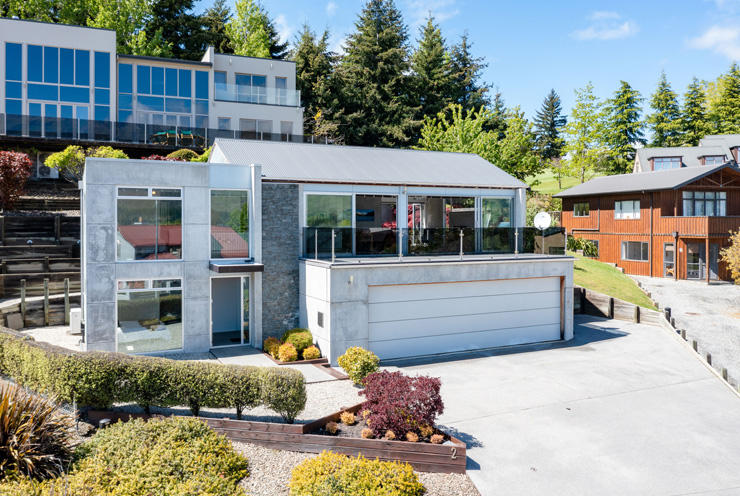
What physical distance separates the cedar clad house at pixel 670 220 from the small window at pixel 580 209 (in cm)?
130

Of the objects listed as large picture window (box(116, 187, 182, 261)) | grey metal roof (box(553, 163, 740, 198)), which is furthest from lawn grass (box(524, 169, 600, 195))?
large picture window (box(116, 187, 182, 261))

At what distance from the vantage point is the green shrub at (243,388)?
30.1ft

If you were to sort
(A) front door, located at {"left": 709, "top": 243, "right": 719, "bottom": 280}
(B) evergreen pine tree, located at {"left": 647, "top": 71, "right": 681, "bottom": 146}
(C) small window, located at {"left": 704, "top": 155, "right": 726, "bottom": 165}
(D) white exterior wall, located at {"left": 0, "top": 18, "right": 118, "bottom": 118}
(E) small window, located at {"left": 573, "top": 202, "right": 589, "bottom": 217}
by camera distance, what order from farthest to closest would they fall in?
1. (B) evergreen pine tree, located at {"left": 647, "top": 71, "right": 681, "bottom": 146}
2. (C) small window, located at {"left": 704, "top": 155, "right": 726, "bottom": 165}
3. (E) small window, located at {"left": 573, "top": 202, "right": 589, "bottom": 217}
4. (A) front door, located at {"left": 709, "top": 243, "right": 719, "bottom": 280}
5. (D) white exterior wall, located at {"left": 0, "top": 18, "right": 118, "bottom": 118}

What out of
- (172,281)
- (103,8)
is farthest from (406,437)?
(103,8)

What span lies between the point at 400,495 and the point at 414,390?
2.44m

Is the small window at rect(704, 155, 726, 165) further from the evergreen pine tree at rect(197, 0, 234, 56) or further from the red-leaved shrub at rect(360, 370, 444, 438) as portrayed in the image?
the red-leaved shrub at rect(360, 370, 444, 438)

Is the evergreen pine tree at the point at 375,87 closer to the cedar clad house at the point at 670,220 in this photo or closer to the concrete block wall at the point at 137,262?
the cedar clad house at the point at 670,220

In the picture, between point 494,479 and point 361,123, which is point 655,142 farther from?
point 494,479

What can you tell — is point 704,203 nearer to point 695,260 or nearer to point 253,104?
point 695,260

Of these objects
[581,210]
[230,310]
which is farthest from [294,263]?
[581,210]

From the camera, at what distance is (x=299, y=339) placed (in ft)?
49.8

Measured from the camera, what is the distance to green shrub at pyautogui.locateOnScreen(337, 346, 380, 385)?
1239 centimetres

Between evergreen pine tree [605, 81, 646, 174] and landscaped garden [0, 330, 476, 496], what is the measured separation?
5640cm

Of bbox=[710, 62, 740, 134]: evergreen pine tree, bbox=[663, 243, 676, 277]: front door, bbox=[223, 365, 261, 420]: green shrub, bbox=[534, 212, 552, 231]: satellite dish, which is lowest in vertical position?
bbox=[223, 365, 261, 420]: green shrub
